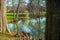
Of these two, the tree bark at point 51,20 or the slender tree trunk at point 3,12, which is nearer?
the tree bark at point 51,20

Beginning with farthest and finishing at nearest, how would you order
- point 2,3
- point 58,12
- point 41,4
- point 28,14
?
point 2,3 < point 28,14 < point 41,4 < point 58,12

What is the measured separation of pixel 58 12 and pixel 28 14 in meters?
1.56

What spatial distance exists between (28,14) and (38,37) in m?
0.44

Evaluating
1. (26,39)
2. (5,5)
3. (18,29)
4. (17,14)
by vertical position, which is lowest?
(26,39)

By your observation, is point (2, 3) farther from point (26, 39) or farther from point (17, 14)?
point (26, 39)

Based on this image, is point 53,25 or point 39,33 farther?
point 39,33

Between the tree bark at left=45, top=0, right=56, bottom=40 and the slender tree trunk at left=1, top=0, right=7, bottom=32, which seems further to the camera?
the slender tree trunk at left=1, top=0, right=7, bottom=32

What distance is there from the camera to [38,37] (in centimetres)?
241

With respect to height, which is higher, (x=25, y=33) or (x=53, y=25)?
(x=53, y=25)

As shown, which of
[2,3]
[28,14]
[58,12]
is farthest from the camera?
[2,3]

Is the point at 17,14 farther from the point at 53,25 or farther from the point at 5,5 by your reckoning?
the point at 53,25

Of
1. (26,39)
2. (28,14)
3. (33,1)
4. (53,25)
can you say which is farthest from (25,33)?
(53,25)

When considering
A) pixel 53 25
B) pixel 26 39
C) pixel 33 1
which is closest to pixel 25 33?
pixel 26 39

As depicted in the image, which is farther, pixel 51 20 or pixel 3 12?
pixel 3 12
